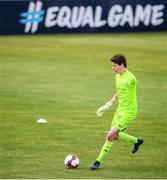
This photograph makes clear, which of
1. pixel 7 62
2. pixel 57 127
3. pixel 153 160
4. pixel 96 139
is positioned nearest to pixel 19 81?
pixel 7 62

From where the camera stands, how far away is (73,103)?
76.5ft

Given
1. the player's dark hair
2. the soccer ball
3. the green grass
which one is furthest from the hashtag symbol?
the soccer ball

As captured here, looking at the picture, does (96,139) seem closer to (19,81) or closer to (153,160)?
(153,160)

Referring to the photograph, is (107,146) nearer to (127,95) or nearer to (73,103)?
(127,95)

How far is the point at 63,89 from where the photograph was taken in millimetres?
26109

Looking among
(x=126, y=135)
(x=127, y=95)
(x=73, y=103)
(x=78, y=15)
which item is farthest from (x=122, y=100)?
(x=78, y=15)

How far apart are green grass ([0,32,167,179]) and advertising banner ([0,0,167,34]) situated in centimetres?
62

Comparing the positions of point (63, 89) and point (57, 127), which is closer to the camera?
point (57, 127)

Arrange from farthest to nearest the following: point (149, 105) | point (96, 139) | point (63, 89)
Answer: point (63, 89), point (149, 105), point (96, 139)

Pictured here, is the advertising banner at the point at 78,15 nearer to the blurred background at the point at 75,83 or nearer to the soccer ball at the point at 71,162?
the blurred background at the point at 75,83

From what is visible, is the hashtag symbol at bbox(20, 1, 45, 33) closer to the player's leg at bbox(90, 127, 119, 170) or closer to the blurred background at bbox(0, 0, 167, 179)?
the blurred background at bbox(0, 0, 167, 179)

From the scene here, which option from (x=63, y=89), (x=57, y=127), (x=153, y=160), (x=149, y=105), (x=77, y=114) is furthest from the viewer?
(x=63, y=89)

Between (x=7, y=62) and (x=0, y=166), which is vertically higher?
(x=0, y=166)

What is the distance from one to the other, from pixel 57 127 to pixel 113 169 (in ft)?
16.4
